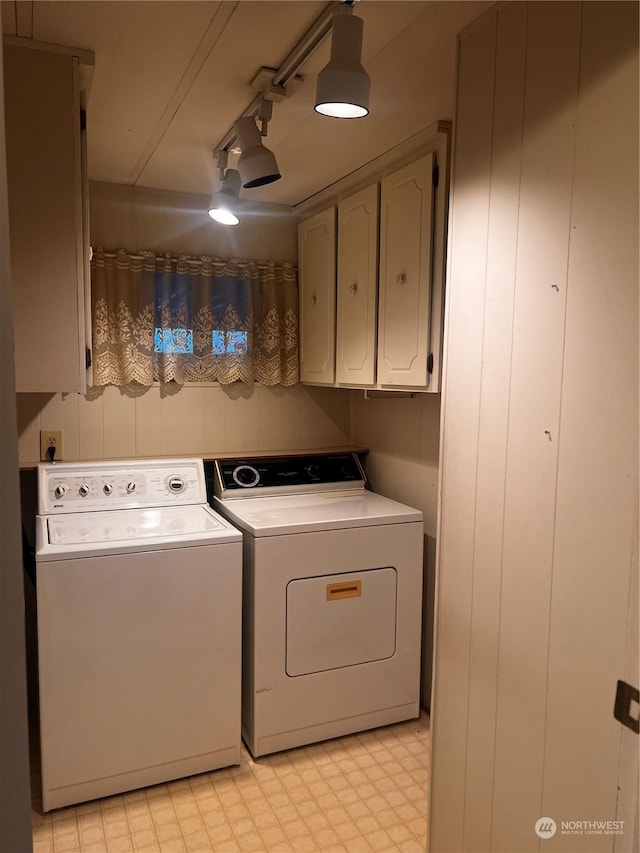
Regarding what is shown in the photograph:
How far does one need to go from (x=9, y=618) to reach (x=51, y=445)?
8.20ft

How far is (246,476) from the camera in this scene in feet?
9.46

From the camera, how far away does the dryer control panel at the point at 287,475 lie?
2.84 meters

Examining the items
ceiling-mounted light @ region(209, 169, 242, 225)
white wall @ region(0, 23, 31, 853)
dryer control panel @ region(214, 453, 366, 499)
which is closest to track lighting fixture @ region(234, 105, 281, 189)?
ceiling-mounted light @ region(209, 169, 242, 225)

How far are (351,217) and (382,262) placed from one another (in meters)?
0.35

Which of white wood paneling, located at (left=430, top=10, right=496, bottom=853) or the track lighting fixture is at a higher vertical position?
the track lighting fixture

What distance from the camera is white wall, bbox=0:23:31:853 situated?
1.35 feet

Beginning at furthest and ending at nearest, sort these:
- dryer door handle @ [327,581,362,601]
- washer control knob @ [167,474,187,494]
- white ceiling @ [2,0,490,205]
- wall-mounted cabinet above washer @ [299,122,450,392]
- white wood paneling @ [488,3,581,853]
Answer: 1. washer control knob @ [167,474,187,494]
2. dryer door handle @ [327,581,362,601]
3. wall-mounted cabinet above washer @ [299,122,450,392]
4. white ceiling @ [2,0,490,205]
5. white wood paneling @ [488,3,581,853]

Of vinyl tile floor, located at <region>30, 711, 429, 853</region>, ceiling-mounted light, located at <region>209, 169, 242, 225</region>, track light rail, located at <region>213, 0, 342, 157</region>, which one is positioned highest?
track light rail, located at <region>213, 0, 342, 157</region>

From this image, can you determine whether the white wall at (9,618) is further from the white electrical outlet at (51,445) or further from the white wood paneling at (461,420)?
the white electrical outlet at (51,445)

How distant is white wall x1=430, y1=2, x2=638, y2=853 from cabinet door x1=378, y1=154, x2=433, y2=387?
24.7 inches

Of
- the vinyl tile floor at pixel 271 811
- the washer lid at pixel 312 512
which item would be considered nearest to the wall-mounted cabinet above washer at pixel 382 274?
the washer lid at pixel 312 512

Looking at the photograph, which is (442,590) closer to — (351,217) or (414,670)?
(414,670)

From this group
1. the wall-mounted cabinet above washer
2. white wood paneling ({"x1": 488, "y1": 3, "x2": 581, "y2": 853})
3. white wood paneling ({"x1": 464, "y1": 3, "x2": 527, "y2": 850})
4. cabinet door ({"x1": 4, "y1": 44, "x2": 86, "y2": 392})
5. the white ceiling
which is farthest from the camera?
the wall-mounted cabinet above washer

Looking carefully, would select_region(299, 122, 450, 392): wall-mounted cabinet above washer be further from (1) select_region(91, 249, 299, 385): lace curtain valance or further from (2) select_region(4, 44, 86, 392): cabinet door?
(2) select_region(4, 44, 86, 392): cabinet door
